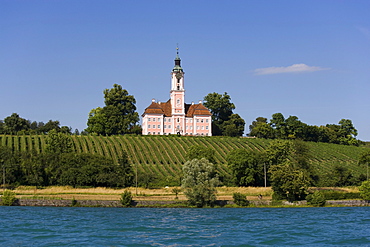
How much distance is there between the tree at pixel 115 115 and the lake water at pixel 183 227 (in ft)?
264

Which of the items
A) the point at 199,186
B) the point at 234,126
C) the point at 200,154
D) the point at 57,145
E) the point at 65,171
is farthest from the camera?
Result: the point at 234,126

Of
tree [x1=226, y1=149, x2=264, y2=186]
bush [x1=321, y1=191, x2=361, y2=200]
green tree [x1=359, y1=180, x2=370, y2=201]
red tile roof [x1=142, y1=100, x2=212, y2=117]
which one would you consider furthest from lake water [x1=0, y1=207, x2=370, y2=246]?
red tile roof [x1=142, y1=100, x2=212, y2=117]

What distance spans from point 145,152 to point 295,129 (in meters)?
54.7

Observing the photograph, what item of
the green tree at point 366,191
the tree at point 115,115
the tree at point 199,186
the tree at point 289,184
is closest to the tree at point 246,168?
the tree at point 289,184

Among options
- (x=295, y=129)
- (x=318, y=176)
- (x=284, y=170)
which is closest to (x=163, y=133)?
(x=295, y=129)

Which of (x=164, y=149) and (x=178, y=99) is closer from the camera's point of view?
(x=164, y=149)

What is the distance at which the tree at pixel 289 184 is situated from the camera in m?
75.0

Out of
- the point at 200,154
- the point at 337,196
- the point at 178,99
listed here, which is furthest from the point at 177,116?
the point at 337,196

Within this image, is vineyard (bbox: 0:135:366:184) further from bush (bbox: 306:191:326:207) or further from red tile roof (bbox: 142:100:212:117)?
bush (bbox: 306:191:326:207)

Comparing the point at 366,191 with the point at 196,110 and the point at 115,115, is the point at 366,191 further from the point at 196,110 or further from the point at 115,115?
the point at 115,115

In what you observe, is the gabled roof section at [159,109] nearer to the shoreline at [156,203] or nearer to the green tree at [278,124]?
the green tree at [278,124]

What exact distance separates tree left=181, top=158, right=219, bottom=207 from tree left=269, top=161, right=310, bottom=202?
9.20 meters

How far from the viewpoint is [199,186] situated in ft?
236

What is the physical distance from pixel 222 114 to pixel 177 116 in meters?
19.9
